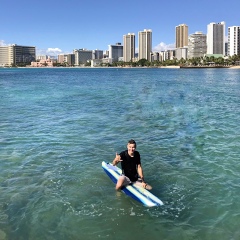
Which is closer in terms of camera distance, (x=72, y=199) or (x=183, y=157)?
(x=72, y=199)

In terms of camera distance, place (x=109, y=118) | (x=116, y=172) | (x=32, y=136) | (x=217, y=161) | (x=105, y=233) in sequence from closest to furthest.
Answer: (x=105, y=233) < (x=116, y=172) < (x=217, y=161) < (x=32, y=136) < (x=109, y=118)

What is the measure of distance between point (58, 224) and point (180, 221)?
3.09 meters

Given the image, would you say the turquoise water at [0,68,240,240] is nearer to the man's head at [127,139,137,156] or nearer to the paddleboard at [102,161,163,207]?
the paddleboard at [102,161,163,207]

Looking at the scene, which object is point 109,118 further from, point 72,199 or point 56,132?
point 72,199

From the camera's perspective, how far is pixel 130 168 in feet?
31.7

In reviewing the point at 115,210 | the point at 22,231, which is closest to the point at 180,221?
the point at 115,210

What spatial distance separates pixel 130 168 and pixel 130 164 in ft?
0.46

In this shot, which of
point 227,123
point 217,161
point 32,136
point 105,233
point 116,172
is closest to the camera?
point 105,233

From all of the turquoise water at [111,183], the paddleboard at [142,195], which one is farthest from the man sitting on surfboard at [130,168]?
the turquoise water at [111,183]

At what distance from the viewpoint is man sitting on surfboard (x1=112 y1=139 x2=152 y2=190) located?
9.49 m

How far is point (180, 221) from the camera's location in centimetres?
828

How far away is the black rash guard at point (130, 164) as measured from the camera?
951cm

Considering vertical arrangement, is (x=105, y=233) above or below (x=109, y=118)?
below

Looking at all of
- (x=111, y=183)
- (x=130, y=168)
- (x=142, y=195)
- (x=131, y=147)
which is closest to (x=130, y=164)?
(x=130, y=168)
